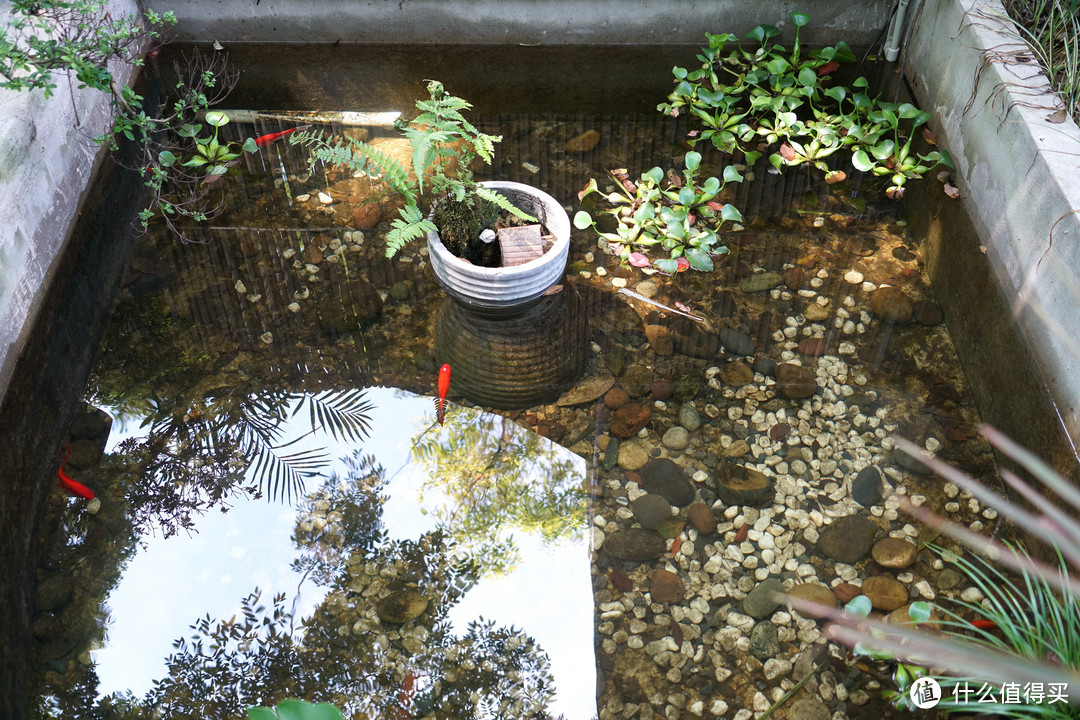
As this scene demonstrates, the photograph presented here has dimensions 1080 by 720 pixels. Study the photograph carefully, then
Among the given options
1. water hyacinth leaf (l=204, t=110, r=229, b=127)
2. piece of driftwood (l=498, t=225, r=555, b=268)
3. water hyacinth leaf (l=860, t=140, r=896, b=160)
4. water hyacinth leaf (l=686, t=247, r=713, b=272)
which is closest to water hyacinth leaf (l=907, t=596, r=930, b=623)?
water hyacinth leaf (l=686, t=247, r=713, b=272)

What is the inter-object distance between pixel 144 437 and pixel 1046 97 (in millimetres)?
4017

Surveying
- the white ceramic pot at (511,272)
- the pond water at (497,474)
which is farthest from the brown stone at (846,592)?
the white ceramic pot at (511,272)

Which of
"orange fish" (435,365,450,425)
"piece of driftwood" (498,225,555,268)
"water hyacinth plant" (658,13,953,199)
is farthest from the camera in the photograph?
"water hyacinth plant" (658,13,953,199)

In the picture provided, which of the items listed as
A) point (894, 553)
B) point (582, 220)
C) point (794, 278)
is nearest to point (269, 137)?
point (582, 220)

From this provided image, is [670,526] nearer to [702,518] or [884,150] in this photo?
[702,518]

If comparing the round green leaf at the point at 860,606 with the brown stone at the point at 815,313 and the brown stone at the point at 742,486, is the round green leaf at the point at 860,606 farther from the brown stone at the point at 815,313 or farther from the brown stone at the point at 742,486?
the brown stone at the point at 815,313

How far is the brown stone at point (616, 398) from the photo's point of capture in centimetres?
321

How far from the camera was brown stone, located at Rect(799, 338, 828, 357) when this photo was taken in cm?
338

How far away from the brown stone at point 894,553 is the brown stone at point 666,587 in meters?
0.72

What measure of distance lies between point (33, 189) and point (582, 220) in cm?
246

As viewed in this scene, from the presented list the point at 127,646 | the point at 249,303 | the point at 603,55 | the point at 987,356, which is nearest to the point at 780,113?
the point at 603,55

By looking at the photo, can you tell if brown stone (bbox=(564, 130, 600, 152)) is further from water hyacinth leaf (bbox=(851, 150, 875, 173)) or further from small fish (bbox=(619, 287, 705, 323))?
water hyacinth leaf (bbox=(851, 150, 875, 173))

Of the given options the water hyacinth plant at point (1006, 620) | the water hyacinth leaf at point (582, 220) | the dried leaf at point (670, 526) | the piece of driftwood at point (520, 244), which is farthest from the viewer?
the water hyacinth leaf at point (582, 220)

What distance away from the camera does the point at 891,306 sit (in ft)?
11.5
